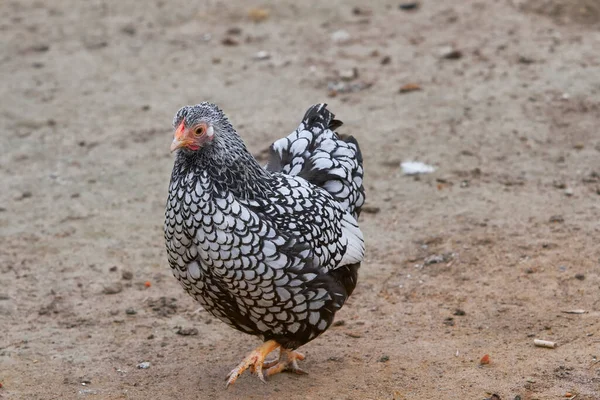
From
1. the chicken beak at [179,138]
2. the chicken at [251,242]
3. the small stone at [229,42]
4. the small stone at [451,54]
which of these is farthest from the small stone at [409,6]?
the chicken beak at [179,138]

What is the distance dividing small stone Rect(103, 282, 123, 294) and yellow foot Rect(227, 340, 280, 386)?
5.07ft

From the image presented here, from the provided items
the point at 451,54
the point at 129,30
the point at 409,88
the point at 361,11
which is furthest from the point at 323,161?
the point at 129,30

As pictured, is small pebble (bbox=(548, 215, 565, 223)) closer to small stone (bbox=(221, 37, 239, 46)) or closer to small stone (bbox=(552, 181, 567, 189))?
small stone (bbox=(552, 181, 567, 189))

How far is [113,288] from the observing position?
20.6ft

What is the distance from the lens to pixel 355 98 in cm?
896

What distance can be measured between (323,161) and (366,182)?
2.06m

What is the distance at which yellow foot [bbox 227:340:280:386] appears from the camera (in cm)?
498

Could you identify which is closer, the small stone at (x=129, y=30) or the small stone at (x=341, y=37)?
the small stone at (x=341, y=37)

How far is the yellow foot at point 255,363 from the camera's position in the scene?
16.3 ft

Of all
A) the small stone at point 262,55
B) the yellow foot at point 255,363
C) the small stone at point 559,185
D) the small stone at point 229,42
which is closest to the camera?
the yellow foot at point 255,363

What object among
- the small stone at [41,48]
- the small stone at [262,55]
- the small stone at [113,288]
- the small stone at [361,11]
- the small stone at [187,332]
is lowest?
the small stone at [187,332]

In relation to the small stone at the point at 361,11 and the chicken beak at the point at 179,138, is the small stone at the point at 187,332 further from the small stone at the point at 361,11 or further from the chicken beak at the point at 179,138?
the small stone at the point at 361,11

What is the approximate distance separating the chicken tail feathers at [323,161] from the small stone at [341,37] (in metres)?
4.57

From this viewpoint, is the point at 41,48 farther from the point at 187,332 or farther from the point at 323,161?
the point at 323,161
